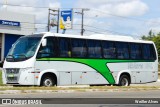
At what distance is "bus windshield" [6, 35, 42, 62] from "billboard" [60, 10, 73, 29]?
48278 mm

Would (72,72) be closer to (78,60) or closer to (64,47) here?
(78,60)

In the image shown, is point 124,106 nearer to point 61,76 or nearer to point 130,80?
point 61,76

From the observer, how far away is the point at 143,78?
2811 cm

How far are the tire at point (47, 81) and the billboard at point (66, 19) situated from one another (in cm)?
4860

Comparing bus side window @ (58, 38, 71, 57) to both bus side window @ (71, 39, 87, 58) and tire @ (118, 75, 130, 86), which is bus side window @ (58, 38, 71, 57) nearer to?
bus side window @ (71, 39, 87, 58)

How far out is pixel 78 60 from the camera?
2450 centimetres

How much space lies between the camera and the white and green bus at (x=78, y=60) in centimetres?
2255

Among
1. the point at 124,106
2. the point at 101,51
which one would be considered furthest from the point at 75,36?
the point at 124,106

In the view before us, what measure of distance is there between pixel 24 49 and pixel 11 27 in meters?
38.7

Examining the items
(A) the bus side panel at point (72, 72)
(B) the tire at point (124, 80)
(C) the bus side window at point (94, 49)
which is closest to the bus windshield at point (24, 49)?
(A) the bus side panel at point (72, 72)

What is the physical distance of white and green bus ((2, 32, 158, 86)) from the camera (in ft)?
74.0

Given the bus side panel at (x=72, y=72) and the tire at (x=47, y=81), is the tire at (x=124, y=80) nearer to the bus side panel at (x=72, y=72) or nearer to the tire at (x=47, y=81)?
the bus side panel at (x=72, y=72)

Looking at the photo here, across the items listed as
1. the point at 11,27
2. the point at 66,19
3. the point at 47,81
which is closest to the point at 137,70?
the point at 47,81

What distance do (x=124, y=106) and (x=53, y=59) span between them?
11.8 m
